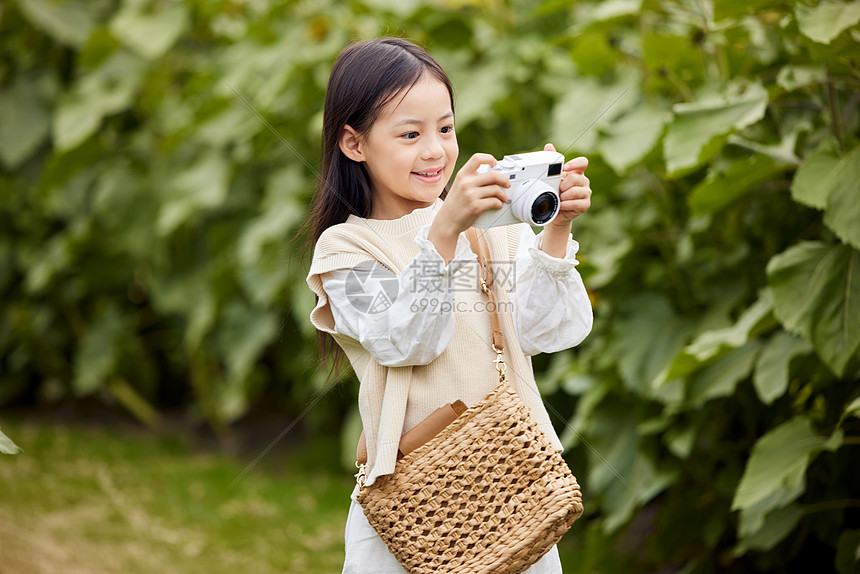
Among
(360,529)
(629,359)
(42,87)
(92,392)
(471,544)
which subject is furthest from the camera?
(92,392)

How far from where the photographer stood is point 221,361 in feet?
15.1

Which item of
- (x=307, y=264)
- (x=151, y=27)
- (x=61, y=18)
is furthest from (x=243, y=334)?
(x=61, y=18)

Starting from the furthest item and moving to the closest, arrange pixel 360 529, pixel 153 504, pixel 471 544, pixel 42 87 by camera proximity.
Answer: pixel 42 87
pixel 153 504
pixel 360 529
pixel 471 544

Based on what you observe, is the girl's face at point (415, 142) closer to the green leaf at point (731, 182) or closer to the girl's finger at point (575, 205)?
the girl's finger at point (575, 205)

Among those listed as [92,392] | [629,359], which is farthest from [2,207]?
[629,359]

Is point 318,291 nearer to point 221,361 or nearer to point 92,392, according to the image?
point 221,361

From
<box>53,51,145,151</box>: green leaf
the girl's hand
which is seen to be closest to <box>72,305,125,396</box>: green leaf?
<box>53,51,145,151</box>: green leaf

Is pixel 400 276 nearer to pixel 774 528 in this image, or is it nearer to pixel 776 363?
pixel 776 363

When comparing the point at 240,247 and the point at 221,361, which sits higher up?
the point at 240,247

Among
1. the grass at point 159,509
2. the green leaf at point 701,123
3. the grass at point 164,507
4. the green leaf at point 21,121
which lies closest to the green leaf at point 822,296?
the green leaf at point 701,123

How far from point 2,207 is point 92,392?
1105mm

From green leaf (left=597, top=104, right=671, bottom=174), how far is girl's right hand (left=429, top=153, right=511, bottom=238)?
3.76 ft

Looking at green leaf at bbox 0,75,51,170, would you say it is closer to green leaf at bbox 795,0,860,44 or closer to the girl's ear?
the girl's ear

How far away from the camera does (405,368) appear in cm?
137
